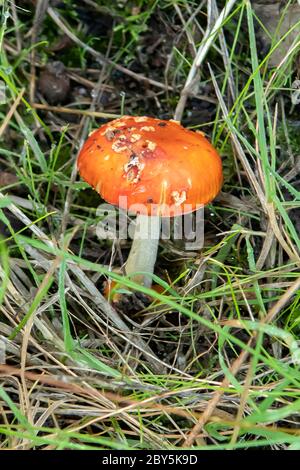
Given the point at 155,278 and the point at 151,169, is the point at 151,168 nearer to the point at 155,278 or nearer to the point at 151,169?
the point at 151,169

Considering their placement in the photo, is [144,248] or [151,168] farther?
[144,248]

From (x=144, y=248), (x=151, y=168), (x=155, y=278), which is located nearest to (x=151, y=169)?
(x=151, y=168)

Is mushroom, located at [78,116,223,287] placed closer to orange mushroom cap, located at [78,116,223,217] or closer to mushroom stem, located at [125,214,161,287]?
orange mushroom cap, located at [78,116,223,217]

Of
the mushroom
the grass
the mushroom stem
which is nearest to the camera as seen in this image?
the grass

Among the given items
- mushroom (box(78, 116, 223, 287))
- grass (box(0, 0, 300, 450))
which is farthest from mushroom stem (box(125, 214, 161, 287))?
mushroom (box(78, 116, 223, 287))

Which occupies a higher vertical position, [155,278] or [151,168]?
[151,168]

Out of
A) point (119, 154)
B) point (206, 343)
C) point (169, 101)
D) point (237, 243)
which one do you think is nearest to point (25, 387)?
point (206, 343)

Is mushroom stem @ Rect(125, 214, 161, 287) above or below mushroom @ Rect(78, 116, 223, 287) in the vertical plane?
below
